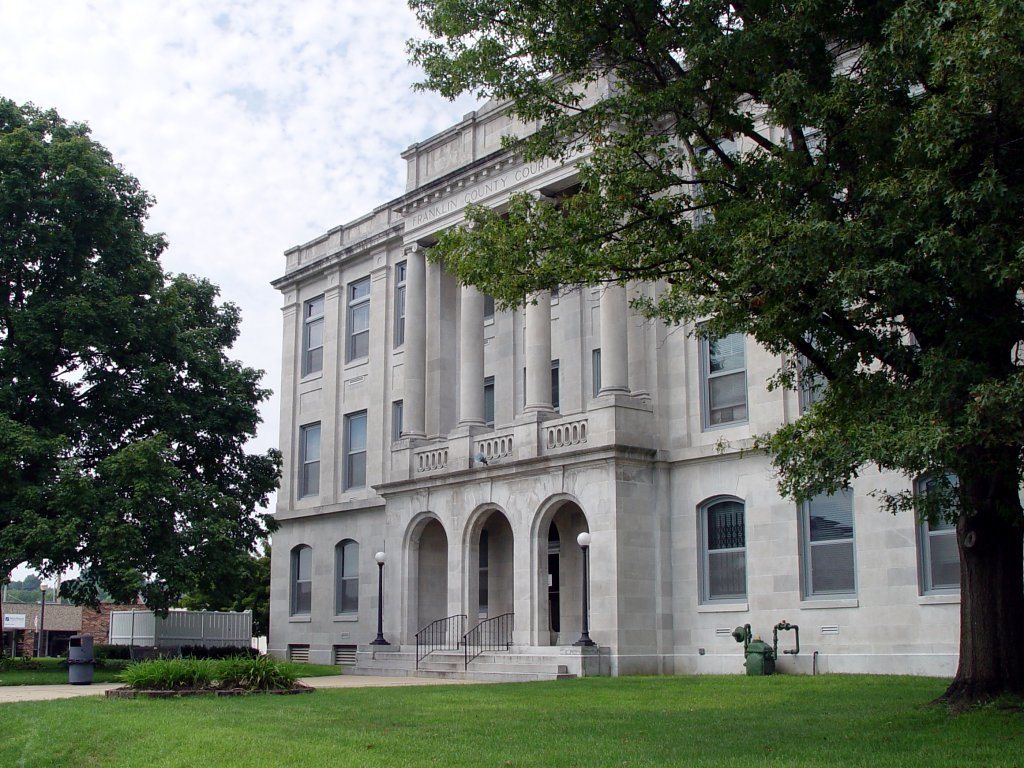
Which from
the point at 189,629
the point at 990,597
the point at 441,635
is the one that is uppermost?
the point at 990,597

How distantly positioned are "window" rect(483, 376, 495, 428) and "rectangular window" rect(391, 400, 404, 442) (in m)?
3.50

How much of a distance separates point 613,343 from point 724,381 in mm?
2656

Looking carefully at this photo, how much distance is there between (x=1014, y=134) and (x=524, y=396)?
20431mm

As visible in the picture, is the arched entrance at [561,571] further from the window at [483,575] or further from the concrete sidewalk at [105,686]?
the concrete sidewalk at [105,686]

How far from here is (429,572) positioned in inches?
1245

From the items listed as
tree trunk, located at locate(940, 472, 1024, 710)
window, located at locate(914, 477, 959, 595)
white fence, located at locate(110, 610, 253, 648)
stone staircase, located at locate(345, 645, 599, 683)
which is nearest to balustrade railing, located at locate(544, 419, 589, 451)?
stone staircase, located at locate(345, 645, 599, 683)

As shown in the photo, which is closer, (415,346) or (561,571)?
(561,571)

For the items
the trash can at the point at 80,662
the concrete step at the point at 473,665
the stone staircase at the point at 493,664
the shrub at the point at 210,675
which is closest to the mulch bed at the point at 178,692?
the shrub at the point at 210,675

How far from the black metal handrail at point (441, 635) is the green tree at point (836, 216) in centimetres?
1428

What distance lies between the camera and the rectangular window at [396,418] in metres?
35.9

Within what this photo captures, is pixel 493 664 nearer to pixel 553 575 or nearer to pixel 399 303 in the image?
pixel 553 575

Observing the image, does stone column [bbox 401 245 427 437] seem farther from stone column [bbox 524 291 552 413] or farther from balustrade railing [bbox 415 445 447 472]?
stone column [bbox 524 291 552 413]

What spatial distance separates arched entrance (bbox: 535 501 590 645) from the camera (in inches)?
1085

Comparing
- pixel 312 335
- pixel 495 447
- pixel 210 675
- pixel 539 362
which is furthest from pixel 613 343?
pixel 312 335
